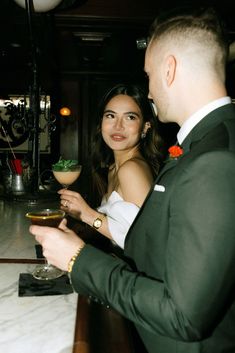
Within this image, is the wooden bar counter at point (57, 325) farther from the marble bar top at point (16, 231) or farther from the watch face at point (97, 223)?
the watch face at point (97, 223)

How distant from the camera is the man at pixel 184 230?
0.90m

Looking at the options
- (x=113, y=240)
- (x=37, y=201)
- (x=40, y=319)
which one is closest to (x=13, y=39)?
(x=37, y=201)

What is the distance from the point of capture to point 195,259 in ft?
2.94

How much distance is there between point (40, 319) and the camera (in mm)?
1202

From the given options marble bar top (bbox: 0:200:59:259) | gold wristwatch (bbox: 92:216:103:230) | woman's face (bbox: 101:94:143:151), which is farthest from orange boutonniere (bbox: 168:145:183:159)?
woman's face (bbox: 101:94:143:151)

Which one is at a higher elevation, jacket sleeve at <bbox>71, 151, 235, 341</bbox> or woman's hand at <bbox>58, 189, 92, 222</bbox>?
jacket sleeve at <bbox>71, 151, 235, 341</bbox>

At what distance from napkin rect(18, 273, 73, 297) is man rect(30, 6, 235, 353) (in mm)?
258

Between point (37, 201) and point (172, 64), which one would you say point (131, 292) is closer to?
point (172, 64)

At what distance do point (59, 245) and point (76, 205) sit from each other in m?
1.31

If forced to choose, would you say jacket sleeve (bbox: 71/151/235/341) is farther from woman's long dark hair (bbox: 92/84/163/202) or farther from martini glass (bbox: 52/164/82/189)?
martini glass (bbox: 52/164/82/189)

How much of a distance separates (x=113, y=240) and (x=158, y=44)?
61.8 inches

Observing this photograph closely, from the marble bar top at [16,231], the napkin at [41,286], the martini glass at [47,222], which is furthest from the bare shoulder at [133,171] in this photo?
the napkin at [41,286]

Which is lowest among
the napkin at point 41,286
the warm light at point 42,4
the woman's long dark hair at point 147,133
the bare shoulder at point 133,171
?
the napkin at point 41,286

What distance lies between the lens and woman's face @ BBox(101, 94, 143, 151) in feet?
9.70
